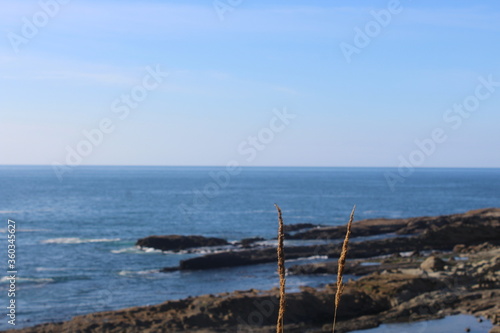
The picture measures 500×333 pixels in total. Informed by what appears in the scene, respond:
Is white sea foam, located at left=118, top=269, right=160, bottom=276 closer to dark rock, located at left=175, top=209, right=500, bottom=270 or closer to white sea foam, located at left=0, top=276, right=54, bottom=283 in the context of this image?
dark rock, located at left=175, top=209, right=500, bottom=270

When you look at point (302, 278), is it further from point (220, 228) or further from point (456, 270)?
point (220, 228)

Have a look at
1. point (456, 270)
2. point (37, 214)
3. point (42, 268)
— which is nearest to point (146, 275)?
point (42, 268)

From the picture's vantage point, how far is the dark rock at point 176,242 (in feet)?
197

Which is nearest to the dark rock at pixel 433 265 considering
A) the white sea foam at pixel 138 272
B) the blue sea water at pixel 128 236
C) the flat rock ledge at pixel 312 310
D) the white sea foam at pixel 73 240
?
the flat rock ledge at pixel 312 310

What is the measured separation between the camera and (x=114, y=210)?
107 metres

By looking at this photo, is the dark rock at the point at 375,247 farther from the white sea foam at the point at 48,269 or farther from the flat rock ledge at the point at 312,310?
the flat rock ledge at the point at 312,310

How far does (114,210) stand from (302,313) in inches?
3221

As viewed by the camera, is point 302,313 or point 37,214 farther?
point 37,214

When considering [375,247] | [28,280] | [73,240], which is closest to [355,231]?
[375,247]

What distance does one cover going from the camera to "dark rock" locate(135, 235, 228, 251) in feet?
197

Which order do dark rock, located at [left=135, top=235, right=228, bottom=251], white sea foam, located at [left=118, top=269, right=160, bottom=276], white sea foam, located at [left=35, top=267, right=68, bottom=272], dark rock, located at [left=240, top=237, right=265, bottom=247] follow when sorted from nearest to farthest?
white sea foam, located at [left=118, top=269, right=160, bottom=276], white sea foam, located at [left=35, top=267, right=68, bottom=272], dark rock, located at [left=135, top=235, right=228, bottom=251], dark rock, located at [left=240, top=237, right=265, bottom=247]

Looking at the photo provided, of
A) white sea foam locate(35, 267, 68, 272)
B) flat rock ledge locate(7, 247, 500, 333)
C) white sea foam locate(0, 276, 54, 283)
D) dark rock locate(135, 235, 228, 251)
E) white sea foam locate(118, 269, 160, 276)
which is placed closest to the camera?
flat rock ledge locate(7, 247, 500, 333)

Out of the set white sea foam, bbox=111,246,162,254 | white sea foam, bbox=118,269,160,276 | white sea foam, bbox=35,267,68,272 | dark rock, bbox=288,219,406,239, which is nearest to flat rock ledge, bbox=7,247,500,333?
white sea foam, bbox=118,269,160,276

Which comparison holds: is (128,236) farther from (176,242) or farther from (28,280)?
(28,280)
